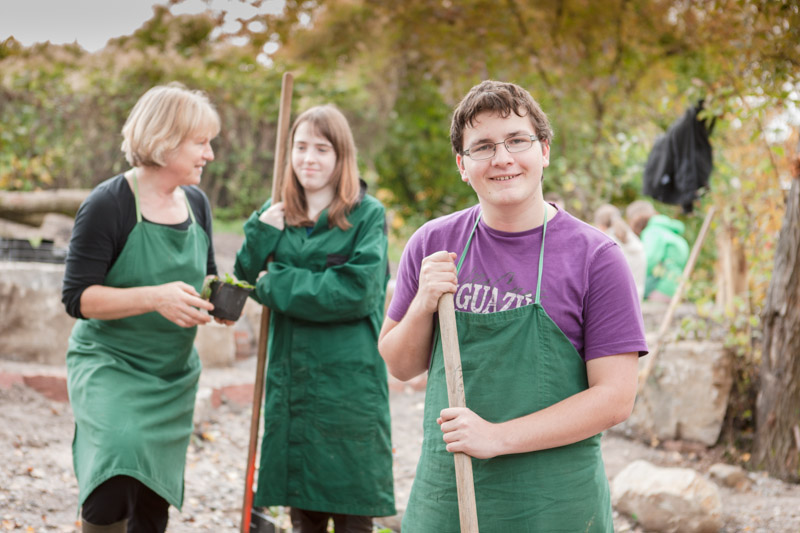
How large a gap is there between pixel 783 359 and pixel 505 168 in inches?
150

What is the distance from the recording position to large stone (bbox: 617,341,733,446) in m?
5.45

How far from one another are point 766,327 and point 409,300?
3716 mm

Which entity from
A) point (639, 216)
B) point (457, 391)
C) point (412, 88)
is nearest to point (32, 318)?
point (457, 391)

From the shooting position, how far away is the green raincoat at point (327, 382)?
3.04 m

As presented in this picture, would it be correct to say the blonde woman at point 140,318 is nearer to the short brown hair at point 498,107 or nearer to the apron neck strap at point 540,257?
the apron neck strap at point 540,257

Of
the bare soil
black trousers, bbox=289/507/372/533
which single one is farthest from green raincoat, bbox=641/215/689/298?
black trousers, bbox=289/507/372/533

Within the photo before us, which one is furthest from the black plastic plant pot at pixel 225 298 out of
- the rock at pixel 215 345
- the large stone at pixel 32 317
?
the rock at pixel 215 345

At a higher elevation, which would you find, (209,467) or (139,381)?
(139,381)

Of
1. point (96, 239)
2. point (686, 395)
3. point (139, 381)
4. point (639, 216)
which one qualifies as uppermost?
point (639, 216)

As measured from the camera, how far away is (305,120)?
3.16 metres

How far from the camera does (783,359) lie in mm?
4867

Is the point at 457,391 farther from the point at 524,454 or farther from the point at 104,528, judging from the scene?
the point at 104,528

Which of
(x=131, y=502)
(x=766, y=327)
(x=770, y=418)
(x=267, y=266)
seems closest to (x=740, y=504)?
(x=770, y=418)

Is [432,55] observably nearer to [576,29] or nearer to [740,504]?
[576,29]
